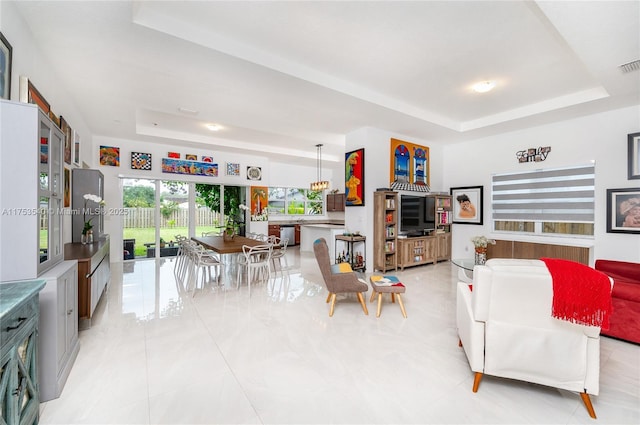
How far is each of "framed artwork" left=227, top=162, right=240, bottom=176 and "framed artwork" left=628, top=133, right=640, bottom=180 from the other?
Result: 8430 millimetres

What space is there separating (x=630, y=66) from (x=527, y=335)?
3.59 metres

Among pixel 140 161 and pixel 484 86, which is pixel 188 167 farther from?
pixel 484 86

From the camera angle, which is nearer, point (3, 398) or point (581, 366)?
point (3, 398)

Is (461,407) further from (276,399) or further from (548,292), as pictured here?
(276,399)

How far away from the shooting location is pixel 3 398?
1368 millimetres

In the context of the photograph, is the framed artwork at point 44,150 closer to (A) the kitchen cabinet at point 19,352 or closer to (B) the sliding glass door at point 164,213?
(A) the kitchen cabinet at point 19,352

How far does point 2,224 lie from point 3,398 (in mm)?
1006

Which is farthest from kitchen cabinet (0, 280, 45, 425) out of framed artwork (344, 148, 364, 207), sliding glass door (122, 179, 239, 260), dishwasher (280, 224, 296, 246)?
dishwasher (280, 224, 296, 246)

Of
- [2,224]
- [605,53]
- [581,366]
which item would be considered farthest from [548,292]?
[2,224]

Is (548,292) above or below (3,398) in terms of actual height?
above

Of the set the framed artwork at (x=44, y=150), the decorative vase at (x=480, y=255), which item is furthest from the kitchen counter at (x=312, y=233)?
the framed artwork at (x=44, y=150)

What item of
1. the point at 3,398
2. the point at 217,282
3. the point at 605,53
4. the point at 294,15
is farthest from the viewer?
the point at 217,282

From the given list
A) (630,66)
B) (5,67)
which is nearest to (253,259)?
(5,67)

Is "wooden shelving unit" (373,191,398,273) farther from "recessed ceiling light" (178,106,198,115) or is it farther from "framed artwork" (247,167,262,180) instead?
"framed artwork" (247,167,262,180)
